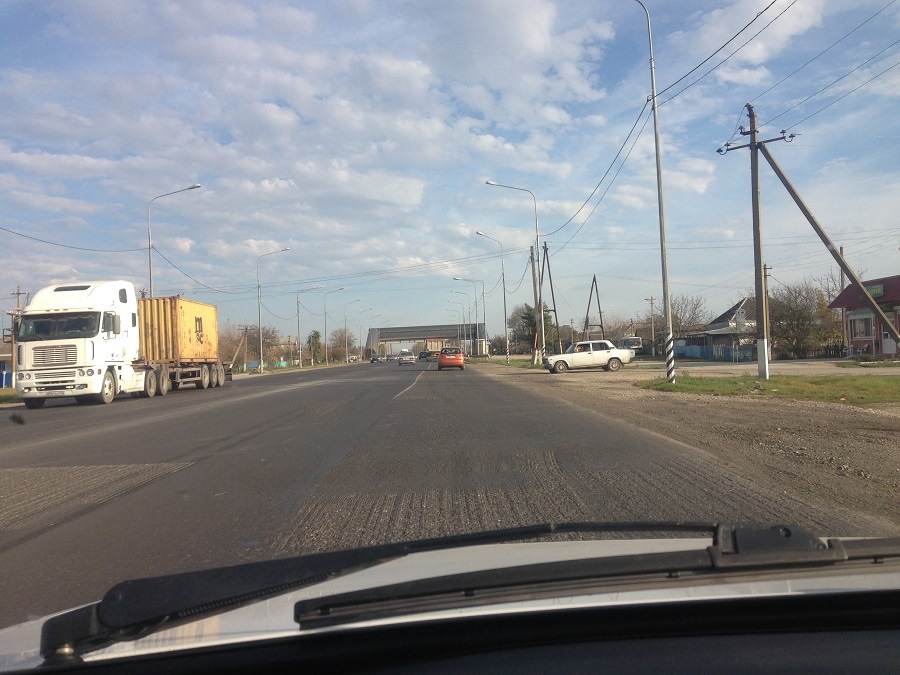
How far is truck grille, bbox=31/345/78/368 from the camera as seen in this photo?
2245 centimetres

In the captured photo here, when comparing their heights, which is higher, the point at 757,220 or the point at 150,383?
the point at 757,220

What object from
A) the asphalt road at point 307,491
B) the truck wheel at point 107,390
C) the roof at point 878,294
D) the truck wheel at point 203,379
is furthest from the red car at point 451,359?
the asphalt road at point 307,491

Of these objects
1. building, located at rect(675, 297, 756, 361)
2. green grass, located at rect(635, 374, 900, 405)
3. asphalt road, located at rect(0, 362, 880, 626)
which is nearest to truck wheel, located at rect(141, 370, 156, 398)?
asphalt road, located at rect(0, 362, 880, 626)

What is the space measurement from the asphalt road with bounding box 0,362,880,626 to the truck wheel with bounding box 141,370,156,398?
13.9 metres

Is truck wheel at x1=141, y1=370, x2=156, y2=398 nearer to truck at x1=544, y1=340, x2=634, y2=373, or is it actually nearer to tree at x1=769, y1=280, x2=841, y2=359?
truck at x1=544, y1=340, x2=634, y2=373

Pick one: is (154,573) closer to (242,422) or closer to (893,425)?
(242,422)

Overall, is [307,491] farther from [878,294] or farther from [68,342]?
[878,294]

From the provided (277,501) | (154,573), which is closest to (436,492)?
(277,501)

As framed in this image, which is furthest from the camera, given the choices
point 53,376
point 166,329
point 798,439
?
point 166,329

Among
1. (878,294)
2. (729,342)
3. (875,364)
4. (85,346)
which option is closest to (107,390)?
(85,346)

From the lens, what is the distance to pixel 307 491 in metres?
7.41

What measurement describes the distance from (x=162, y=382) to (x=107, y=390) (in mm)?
4485

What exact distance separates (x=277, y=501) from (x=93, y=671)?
4823 millimetres

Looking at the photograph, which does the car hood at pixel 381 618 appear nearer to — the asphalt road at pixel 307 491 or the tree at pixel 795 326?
the asphalt road at pixel 307 491
